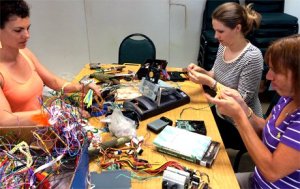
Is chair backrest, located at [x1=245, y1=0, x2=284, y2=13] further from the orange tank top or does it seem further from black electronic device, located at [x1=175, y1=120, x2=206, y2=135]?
the orange tank top

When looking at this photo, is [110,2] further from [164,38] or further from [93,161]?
[93,161]

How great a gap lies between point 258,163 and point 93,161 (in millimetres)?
723

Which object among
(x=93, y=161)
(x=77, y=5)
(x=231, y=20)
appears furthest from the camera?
(x=77, y=5)

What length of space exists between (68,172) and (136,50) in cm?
190

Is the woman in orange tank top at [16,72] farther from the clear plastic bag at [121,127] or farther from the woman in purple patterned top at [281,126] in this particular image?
the woman in purple patterned top at [281,126]

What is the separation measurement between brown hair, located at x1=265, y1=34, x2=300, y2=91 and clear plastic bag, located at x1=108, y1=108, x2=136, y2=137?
74 cm

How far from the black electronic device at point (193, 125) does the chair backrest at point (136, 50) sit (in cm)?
129

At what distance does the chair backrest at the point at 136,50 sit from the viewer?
2795 millimetres

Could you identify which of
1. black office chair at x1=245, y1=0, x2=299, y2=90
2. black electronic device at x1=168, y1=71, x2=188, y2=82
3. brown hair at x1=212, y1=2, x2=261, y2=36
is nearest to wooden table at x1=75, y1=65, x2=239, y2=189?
black electronic device at x1=168, y1=71, x2=188, y2=82

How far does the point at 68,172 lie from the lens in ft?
3.52

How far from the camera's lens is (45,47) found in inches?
145

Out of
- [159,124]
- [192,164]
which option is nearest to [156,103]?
[159,124]

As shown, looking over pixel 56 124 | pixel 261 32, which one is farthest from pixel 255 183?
pixel 261 32

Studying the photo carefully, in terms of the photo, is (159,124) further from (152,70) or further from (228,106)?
(152,70)
